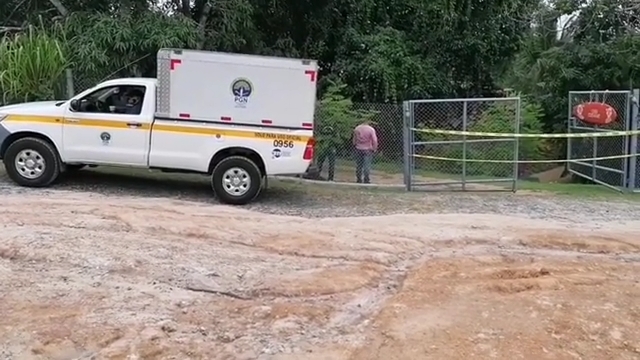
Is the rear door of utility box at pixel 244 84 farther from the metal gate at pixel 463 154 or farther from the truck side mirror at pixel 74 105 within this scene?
the metal gate at pixel 463 154

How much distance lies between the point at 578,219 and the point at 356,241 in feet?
12.6

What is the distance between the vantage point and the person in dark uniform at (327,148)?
45.2 ft

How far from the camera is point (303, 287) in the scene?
5.85 metres

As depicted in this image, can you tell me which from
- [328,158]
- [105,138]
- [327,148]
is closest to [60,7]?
[105,138]

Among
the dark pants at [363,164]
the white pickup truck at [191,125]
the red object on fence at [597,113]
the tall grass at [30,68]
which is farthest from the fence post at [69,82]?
the red object on fence at [597,113]

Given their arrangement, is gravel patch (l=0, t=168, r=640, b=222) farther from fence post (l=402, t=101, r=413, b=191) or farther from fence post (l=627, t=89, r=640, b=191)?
fence post (l=627, t=89, r=640, b=191)

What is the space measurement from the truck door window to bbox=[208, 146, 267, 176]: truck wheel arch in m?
1.38

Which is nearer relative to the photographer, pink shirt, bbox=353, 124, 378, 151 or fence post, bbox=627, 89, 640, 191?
fence post, bbox=627, 89, 640, 191

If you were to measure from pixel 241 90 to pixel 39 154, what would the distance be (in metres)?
3.16

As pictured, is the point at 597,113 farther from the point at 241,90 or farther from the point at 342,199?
the point at 241,90

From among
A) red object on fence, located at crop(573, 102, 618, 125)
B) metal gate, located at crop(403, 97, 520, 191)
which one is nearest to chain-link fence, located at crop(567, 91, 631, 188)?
red object on fence, located at crop(573, 102, 618, 125)

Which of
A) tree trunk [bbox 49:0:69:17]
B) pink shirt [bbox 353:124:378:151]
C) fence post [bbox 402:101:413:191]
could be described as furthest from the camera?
tree trunk [bbox 49:0:69:17]

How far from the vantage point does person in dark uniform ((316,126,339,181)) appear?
1378cm

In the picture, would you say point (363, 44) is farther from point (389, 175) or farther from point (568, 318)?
point (568, 318)
